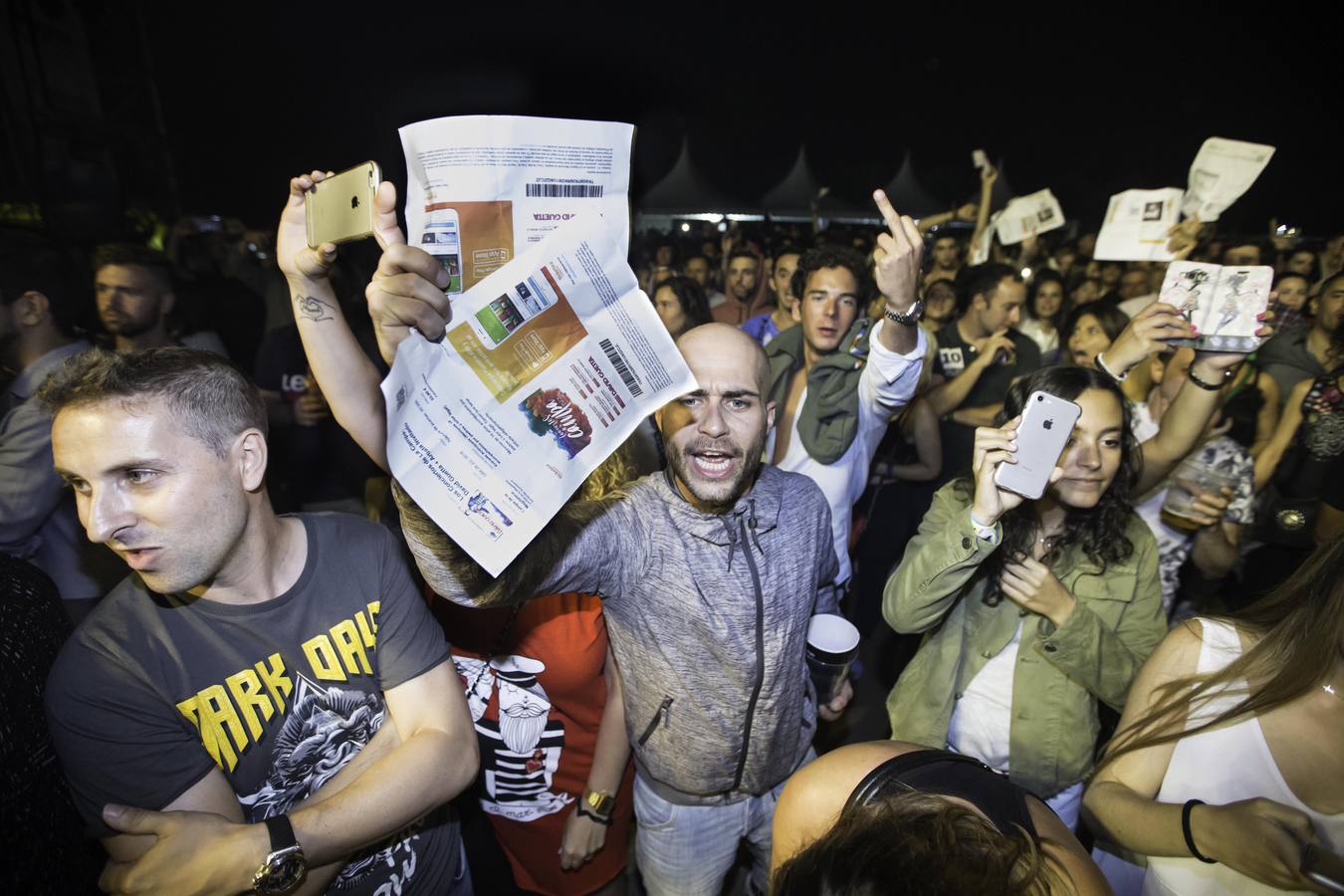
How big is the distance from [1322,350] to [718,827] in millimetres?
4881

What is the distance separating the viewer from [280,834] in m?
1.23

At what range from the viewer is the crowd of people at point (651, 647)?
1.19 meters

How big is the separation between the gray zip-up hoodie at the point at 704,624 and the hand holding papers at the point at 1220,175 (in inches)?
144

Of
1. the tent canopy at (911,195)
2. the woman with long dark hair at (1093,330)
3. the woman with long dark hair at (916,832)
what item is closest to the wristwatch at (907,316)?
the woman with long dark hair at (916,832)

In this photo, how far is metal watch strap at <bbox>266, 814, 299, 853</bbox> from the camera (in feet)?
4.00

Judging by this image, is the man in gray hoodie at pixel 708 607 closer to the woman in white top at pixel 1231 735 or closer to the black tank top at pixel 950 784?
the black tank top at pixel 950 784

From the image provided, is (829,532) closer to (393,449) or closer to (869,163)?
(393,449)

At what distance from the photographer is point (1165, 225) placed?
11.7ft

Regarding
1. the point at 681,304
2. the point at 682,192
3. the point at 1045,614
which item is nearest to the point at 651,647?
the point at 1045,614

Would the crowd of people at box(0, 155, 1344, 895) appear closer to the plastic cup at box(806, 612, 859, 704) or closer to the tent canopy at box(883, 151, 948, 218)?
the plastic cup at box(806, 612, 859, 704)

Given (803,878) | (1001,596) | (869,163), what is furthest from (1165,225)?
(869,163)

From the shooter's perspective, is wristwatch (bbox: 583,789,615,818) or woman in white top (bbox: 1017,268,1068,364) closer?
wristwatch (bbox: 583,789,615,818)

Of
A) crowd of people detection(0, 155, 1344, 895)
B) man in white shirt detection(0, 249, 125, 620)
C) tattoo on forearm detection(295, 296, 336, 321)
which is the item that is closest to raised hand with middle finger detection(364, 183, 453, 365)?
crowd of people detection(0, 155, 1344, 895)

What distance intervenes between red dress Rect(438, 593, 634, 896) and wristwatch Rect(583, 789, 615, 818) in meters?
0.09
